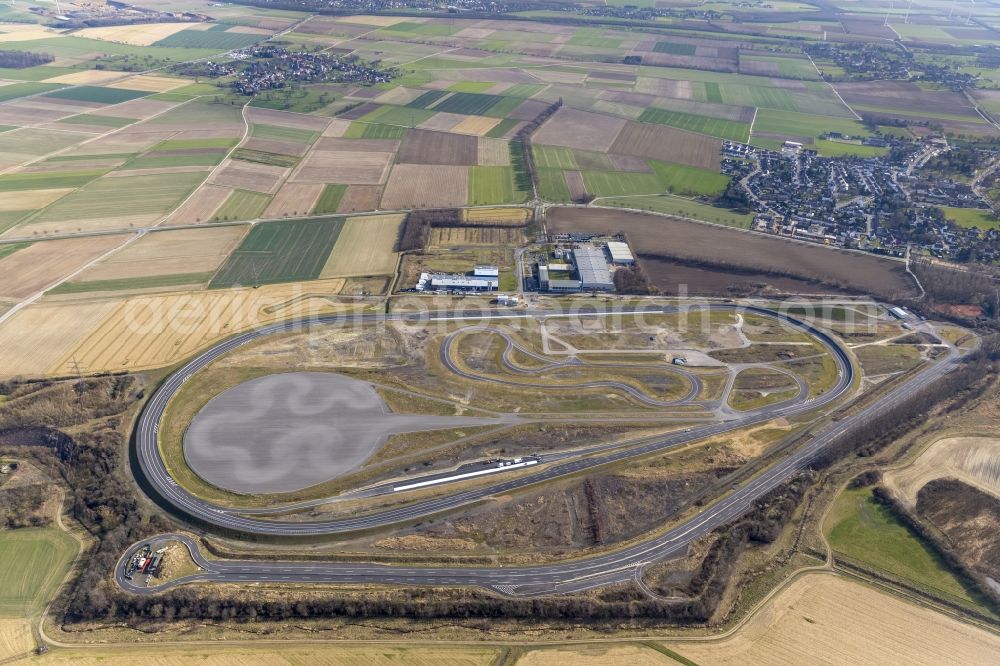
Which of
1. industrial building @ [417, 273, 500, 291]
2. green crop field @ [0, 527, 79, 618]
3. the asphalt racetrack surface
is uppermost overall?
industrial building @ [417, 273, 500, 291]

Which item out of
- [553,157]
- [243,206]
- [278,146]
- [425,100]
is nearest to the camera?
[243,206]

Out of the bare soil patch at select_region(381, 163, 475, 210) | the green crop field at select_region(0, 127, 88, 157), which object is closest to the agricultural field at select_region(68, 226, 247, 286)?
the bare soil patch at select_region(381, 163, 475, 210)

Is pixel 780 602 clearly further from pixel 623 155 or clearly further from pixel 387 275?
pixel 623 155

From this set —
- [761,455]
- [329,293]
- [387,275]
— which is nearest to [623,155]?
[387,275]

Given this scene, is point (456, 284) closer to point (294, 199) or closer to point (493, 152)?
point (294, 199)

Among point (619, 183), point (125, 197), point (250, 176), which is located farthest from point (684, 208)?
point (125, 197)

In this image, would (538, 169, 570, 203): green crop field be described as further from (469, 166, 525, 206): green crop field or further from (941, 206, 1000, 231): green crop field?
(941, 206, 1000, 231): green crop field
